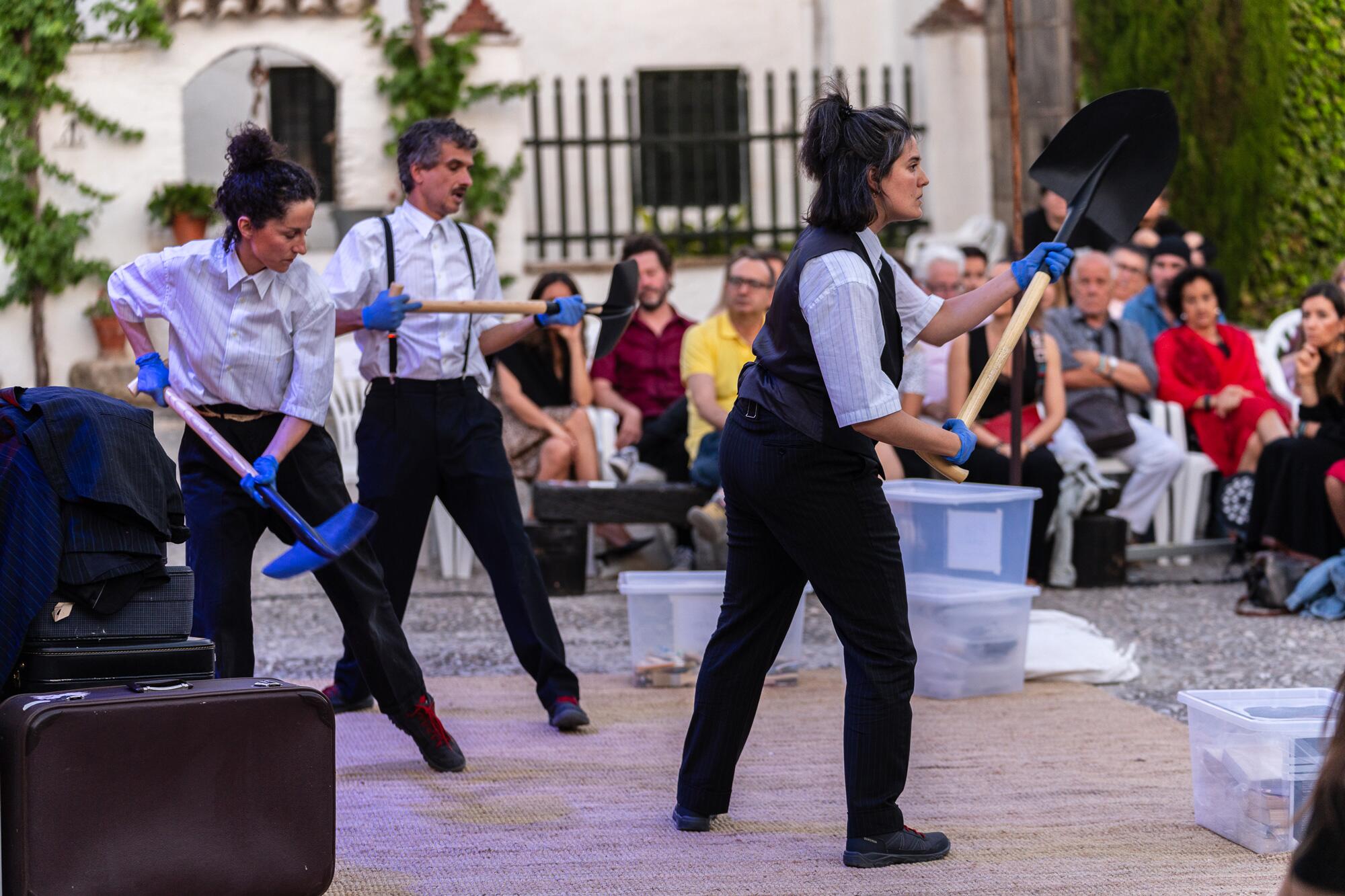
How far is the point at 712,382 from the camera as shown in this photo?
317 inches

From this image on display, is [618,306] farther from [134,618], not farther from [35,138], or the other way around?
[35,138]

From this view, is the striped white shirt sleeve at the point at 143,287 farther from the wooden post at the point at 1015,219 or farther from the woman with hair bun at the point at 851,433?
the wooden post at the point at 1015,219

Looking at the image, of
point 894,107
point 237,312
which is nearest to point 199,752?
point 237,312

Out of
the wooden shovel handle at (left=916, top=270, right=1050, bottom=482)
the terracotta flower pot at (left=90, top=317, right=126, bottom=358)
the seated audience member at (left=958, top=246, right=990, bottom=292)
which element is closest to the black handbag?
the seated audience member at (left=958, top=246, right=990, bottom=292)

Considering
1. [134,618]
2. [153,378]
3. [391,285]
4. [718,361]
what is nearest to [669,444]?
[718,361]

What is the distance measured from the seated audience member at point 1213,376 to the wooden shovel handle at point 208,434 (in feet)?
18.9

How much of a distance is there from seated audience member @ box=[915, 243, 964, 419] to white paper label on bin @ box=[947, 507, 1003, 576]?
2038 millimetres

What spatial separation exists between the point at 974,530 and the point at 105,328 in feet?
20.2

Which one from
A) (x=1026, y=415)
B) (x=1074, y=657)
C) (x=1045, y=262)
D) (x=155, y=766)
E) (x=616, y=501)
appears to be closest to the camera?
(x=155, y=766)

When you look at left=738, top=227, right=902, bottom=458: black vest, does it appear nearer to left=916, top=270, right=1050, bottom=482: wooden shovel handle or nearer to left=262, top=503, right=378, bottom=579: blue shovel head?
left=916, top=270, right=1050, bottom=482: wooden shovel handle

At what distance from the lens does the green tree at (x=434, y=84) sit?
418 inches

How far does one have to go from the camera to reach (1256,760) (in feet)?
13.9

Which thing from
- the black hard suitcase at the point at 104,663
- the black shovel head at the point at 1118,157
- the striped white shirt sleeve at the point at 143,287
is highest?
the black shovel head at the point at 1118,157

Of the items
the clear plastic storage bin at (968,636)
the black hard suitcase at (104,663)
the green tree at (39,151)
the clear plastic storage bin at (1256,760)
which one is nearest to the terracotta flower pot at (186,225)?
the green tree at (39,151)
